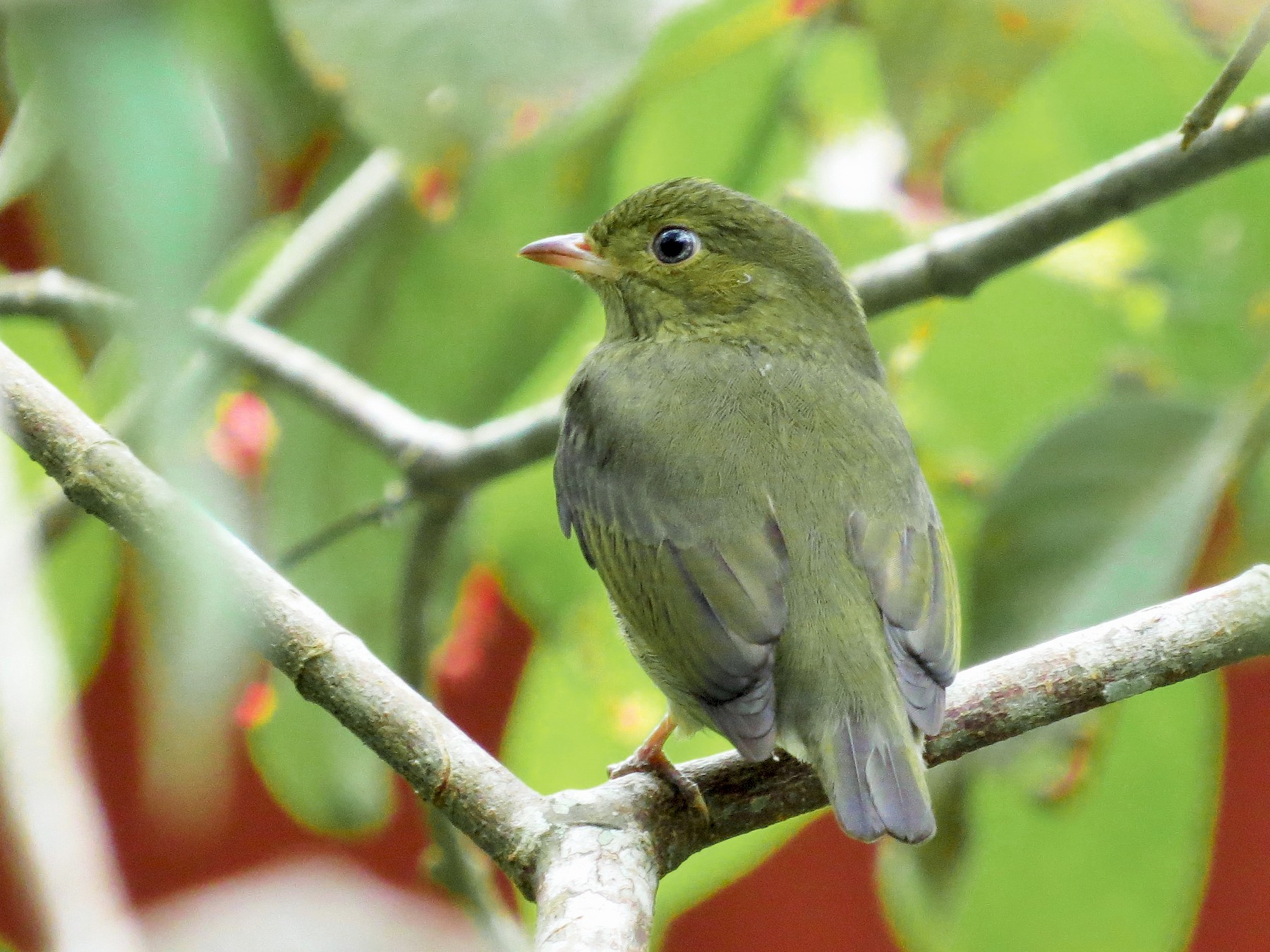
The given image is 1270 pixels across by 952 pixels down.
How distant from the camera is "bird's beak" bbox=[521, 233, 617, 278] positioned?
308cm

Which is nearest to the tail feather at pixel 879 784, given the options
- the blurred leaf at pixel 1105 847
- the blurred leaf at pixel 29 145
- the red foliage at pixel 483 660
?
the blurred leaf at pixel 1105 847

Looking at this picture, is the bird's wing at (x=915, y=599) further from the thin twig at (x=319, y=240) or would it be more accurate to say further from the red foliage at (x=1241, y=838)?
the red foliage at (x=1241, y=838)

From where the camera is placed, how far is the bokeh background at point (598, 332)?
2404 millimetres

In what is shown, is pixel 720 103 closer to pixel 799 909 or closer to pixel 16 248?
pixel 16 248

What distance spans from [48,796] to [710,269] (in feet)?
5.56

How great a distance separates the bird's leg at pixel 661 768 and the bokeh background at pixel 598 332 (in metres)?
0.25

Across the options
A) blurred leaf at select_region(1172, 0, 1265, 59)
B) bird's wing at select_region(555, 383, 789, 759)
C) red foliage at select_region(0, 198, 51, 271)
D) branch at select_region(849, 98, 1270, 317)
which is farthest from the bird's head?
red foliage at select_region(0, 198, 51, 271)

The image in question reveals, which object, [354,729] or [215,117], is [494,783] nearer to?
[354,729]

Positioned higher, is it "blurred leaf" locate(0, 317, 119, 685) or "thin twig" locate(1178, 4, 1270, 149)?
"blurred leaf" locate(0, 317, 119, 685)

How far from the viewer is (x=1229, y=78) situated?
209cm

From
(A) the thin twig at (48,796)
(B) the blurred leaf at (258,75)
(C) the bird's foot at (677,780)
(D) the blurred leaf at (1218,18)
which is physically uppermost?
(B) the blurred leaf at (258,75)

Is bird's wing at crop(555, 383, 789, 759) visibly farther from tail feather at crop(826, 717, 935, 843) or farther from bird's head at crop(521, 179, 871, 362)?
bird's head at crop(521, 179, 871, 362)

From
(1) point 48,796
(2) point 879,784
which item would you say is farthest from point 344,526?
(2) point 879,784

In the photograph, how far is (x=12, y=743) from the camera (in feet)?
8.64
